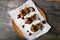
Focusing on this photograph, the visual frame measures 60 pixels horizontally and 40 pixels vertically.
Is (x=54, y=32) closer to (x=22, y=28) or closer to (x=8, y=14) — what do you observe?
(x=22, y=28)

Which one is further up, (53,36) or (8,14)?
(8,14)

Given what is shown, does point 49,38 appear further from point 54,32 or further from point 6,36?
point 6,36

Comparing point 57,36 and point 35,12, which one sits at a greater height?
point 35,12

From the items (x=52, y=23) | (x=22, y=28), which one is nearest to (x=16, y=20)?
(x=22, y=28)

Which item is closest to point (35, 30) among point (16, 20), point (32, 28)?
point (32, 28)
